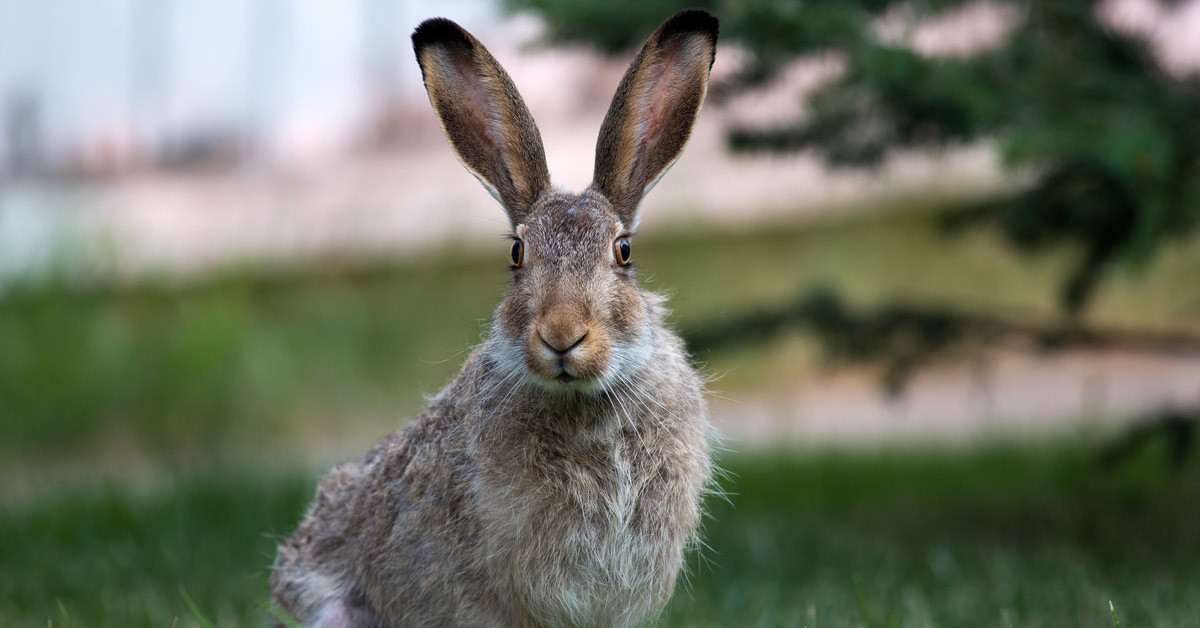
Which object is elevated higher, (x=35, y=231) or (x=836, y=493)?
(x=35, y=231)

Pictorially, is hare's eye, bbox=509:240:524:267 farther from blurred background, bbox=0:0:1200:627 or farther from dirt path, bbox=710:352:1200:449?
dirt path, bbox=710:352:1200:449

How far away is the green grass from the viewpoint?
12.7 ft

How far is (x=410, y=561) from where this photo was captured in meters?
2.83

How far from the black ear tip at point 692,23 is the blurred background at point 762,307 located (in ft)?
Result: 1.85

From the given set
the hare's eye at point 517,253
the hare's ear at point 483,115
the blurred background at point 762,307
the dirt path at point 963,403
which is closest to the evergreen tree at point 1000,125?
the blurred background at point 762,307

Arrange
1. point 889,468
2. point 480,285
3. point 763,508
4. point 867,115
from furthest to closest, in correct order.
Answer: point 480,285 < point 889,468 < point 763,508 < point 867,115

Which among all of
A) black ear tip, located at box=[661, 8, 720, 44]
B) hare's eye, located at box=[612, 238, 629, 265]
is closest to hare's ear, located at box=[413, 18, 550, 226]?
Result: hare's eye, located at box=[612, 238, 629, 265]

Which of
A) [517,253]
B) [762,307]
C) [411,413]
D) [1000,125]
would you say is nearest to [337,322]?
[411,413]

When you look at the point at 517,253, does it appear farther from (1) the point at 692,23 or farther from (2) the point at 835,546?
(2) the point at 835,546

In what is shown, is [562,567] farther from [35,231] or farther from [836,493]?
[35,231]

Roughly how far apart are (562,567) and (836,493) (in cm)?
389

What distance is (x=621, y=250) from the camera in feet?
8.99

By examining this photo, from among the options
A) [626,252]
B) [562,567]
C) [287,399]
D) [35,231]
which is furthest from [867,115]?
[35,231]

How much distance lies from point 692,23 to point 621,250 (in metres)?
0.56
